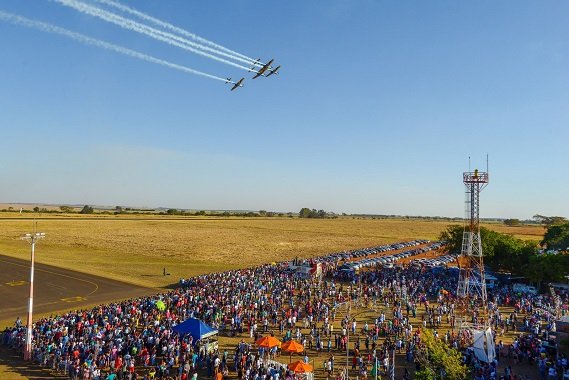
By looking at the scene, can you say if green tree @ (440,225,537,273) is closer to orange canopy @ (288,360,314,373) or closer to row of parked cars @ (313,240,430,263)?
row of parked cars @ (313,240,430,263)

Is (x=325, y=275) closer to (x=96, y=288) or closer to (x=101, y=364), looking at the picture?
(x=96, y=288)

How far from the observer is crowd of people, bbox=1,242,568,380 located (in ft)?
81.1

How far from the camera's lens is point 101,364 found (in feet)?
80.6

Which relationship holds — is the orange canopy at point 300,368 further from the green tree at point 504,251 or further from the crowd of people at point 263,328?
the green tree at point 504,251

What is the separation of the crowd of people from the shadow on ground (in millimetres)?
594

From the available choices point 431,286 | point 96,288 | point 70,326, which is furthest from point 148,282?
point 431,286

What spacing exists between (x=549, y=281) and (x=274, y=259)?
Answer: 43117mm

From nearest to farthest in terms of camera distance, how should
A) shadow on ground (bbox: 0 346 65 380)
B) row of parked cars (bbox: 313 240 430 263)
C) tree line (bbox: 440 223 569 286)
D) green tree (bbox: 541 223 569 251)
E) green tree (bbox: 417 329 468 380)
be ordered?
green tree (bbox: 417 329 468 380)
shadow on ground (bbox: 0 346 65 380)
tree line (bbox: 440 223 569 286)
green tree (bbox: 541 223 569 251)
row of parked cars (bbox: 313 240 430 263)

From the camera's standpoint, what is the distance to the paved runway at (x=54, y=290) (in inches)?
1530

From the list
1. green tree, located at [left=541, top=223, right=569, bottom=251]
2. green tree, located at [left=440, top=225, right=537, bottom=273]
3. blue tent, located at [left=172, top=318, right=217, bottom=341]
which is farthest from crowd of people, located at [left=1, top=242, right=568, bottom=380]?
green tree, located at [left=541, top=223, right=569, bottom=251]

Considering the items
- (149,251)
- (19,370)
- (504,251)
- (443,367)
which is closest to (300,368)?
(443,367)

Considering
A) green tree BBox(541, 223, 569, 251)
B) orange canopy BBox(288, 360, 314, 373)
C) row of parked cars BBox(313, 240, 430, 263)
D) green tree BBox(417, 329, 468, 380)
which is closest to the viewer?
green tree BBox(417, 329, 468, 380)

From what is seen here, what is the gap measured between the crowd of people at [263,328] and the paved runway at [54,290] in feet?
17.8

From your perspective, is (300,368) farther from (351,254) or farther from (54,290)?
(351,254)
